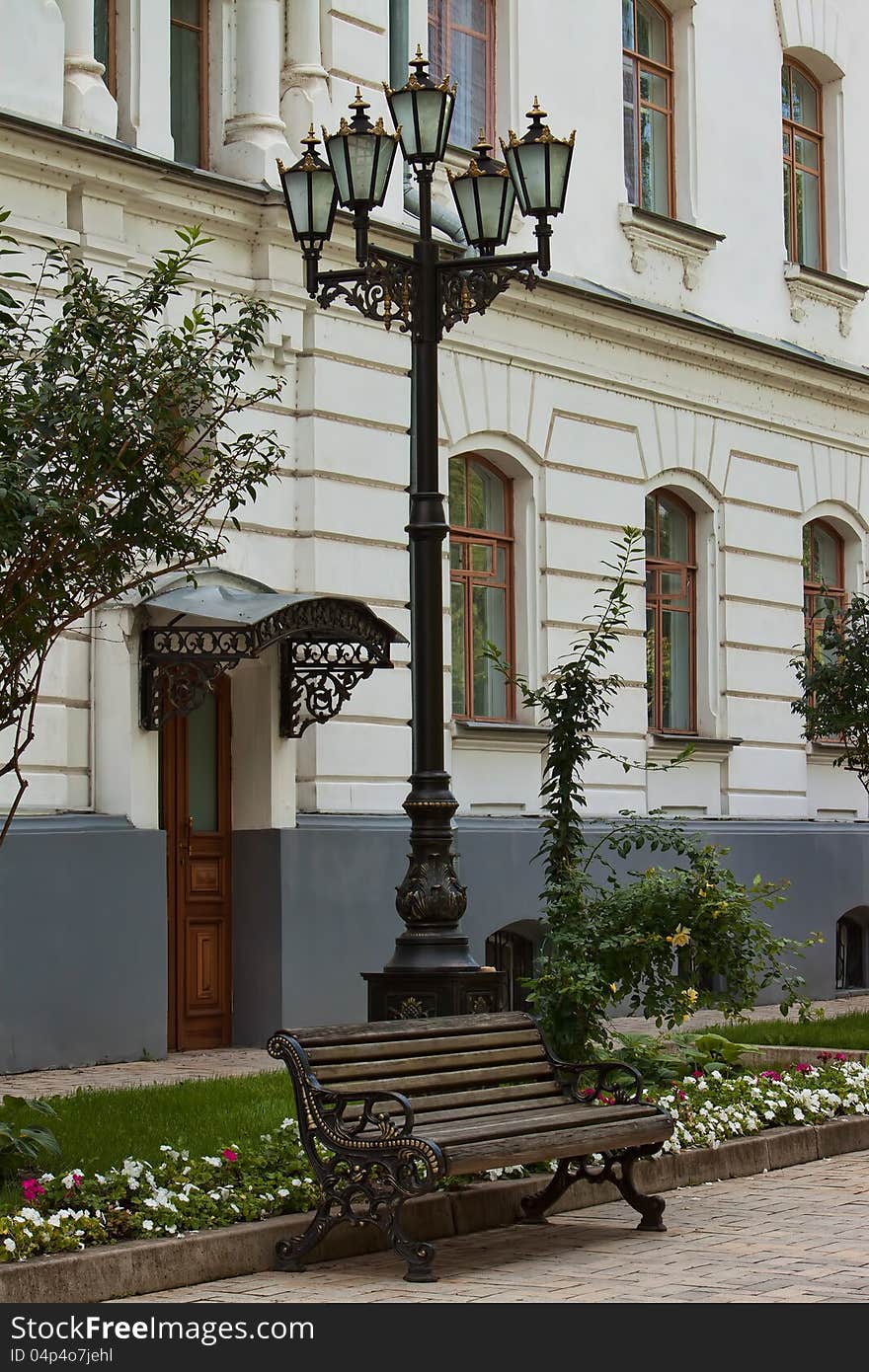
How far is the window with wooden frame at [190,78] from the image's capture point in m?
16.1

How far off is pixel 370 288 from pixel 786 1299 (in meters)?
5.71

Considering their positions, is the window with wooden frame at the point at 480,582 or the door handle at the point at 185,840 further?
the window with wooden frame at the point at 480,582

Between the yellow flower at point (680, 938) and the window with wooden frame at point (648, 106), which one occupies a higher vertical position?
the window with wooden frame at point (648, 106)

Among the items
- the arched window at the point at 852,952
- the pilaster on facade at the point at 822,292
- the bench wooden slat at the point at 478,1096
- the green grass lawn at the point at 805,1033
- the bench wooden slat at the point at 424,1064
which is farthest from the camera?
the arched window at the point at 852,952

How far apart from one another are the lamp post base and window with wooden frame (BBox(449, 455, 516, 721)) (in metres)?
7.29

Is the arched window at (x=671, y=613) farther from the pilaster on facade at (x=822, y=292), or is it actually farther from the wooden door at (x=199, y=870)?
the wooden door at (x=199, y=870)

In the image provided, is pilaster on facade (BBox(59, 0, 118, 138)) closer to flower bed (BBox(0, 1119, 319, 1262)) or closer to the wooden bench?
the wooden bench

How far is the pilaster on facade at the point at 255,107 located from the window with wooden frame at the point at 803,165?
7727 millimetres

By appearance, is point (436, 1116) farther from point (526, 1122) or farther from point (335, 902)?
point (335, 902)

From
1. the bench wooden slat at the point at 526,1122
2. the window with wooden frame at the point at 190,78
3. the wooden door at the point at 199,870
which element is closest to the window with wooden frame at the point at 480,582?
the wooden door at the point at 199,870

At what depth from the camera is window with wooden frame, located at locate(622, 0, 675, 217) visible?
20.2 metres

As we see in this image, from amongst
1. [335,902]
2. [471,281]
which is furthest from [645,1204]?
[335,902]
